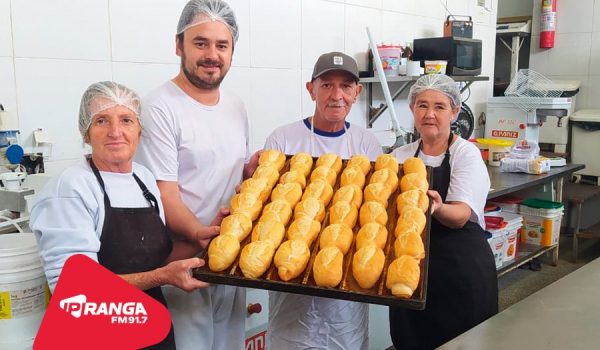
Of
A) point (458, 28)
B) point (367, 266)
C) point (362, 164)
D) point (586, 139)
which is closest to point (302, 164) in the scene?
point (362, 164)

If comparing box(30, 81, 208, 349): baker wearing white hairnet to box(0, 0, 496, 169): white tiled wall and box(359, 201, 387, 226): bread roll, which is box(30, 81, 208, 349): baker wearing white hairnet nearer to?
box(359, 201, 387, 226): bread roll

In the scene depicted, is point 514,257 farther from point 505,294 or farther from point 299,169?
point 299,169

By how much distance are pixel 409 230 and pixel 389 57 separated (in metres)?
2.49

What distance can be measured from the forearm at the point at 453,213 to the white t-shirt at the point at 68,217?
3.69ft

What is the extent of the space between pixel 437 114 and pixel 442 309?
2.61ft

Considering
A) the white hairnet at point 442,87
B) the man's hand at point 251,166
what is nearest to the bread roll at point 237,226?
the man's hand at point 251,166

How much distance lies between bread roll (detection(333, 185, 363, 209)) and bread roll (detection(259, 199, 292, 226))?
16cm

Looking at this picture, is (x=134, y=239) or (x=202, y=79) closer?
(x=134, y=239)

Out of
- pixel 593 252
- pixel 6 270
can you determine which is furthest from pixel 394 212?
pixel 593 252

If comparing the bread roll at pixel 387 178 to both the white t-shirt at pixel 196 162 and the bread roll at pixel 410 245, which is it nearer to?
the bread roll at pixel 410 245

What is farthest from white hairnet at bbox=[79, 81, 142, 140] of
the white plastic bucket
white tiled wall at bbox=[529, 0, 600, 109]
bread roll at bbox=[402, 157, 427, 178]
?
white tiled wall at bbox=[529, 0, 600, 109]

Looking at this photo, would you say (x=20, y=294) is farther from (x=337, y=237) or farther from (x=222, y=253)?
(x=337, y=237)

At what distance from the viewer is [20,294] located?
145 centimetres

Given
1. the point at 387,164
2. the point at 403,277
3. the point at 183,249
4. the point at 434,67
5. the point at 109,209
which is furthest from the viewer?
the point at 434,67
